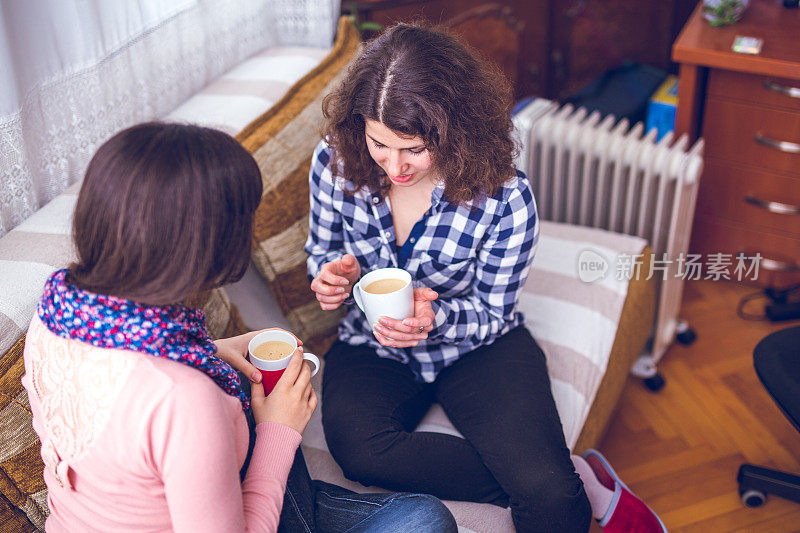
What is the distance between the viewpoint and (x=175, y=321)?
2.82ft

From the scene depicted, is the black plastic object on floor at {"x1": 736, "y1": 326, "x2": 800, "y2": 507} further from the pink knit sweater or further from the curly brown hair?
the pink knit sweater

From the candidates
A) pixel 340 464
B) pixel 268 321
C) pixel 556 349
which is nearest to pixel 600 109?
pixel 556 349

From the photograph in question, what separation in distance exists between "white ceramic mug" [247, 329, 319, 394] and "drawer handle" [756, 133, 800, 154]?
1.40 m

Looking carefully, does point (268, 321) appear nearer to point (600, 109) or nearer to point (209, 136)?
point (209, 136)

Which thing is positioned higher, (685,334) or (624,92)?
(624,92)

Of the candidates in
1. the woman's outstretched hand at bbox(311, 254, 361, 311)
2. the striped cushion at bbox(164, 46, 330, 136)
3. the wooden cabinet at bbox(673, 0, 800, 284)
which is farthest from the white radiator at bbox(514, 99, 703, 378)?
the woman's outstretched hand at bbox(311, 254, 361, 311)

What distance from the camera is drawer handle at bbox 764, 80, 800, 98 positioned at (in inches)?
68.4

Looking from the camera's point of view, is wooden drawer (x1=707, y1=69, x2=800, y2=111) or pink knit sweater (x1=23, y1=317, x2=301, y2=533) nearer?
pink knit sweater (x1=23, y1=317, x2=301, y2=533)

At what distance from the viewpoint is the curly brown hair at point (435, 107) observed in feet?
3.68

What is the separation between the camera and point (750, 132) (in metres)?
1.88

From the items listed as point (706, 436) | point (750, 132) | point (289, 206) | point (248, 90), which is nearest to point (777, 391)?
point (706, 436)

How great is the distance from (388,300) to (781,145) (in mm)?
1297

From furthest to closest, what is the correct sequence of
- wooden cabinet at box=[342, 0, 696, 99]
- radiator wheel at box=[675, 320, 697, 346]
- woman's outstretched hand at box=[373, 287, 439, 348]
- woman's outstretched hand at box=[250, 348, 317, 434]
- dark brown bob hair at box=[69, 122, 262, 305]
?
1. wooden cabinet at box=[342, 0, 696, 99]
2. radiator wheel at box=[675, 320, 697, 346]
3. woman's outstretched hand at box=[373, 287, 439, 348]
4. woman's outstretched hand at box=[250, 348, 317, 434]
5. dark brown bob hair at box=[69, 122, 262, 305]

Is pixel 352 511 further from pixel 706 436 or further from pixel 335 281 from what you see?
pixel 706 436
